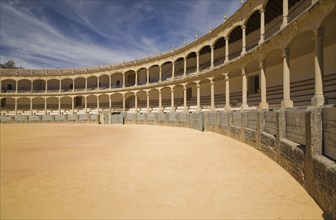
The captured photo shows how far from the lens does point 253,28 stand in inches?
906

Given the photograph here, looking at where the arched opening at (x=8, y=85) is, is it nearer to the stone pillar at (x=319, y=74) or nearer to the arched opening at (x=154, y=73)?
the arched opening at (x=154, y=73)

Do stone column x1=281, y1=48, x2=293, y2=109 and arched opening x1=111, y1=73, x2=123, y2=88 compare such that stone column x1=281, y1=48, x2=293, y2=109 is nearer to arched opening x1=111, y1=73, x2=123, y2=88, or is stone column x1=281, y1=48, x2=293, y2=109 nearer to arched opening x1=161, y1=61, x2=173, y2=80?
arched opening x1=161, y1=61, x2=173, y2=80

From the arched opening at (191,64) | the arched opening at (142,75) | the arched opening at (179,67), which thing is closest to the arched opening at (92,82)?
the arched opening at (142,75)

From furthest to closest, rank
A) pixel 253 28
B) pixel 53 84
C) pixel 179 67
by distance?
pixel 53 84
pixel 179 67
pixel 253 28

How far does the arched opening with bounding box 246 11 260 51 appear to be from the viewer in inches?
809

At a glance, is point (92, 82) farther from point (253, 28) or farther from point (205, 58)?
point (253, 28)

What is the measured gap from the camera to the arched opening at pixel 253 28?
2056 centimetres

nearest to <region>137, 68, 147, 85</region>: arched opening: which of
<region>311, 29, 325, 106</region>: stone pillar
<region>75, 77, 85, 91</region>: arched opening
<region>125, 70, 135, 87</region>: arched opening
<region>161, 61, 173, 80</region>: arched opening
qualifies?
<region>125, 70, 135, 87</region>: arched opening

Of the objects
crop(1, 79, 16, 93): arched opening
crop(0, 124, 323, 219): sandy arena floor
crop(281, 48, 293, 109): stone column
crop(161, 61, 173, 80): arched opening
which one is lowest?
crop(0, 124, 323, 219): sandy arena floor

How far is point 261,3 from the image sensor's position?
681 inches

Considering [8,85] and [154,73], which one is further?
[8,85]

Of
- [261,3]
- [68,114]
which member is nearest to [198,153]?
[261,3]

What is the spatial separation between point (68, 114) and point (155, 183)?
1531 inches

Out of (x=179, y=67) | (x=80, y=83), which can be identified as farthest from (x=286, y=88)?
(x=80, y=83)
